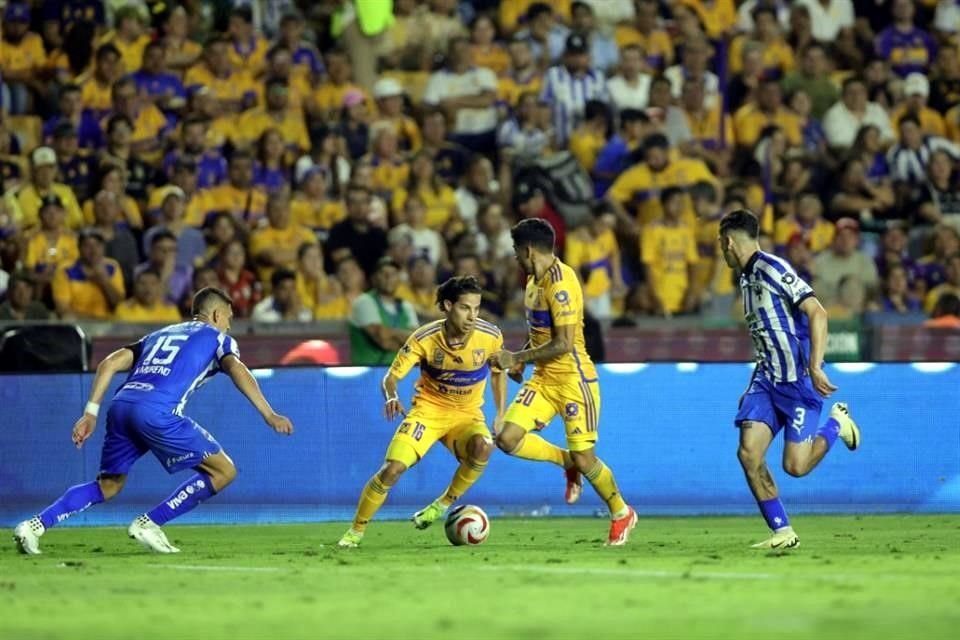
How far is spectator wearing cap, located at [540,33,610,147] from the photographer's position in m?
22.3

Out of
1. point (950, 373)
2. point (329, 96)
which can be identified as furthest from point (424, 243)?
point (950, 373)

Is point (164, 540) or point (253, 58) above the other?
point (253, 58)

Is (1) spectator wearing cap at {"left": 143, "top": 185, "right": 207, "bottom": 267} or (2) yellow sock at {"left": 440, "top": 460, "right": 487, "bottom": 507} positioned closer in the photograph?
(2) yellow sock at {"left": 440, "top": 460, "right": 487, "bottom": 507}

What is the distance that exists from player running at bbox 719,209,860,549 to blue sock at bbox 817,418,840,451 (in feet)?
1.20

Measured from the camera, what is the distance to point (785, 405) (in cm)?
1265

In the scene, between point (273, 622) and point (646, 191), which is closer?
point (273, 622)

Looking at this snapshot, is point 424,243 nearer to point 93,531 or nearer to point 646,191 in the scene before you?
point 646,191

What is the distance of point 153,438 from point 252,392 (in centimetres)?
75

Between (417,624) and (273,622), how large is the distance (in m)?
0.65

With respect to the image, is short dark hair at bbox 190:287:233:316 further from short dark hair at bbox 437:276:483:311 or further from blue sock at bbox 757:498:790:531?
blue sock at bbox 757:498:790:531

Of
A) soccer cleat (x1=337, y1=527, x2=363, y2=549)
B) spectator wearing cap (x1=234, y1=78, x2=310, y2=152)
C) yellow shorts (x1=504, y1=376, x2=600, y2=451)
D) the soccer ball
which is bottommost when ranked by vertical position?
soccer cleat (x1=337, y1=527, x2=363, y2=549)

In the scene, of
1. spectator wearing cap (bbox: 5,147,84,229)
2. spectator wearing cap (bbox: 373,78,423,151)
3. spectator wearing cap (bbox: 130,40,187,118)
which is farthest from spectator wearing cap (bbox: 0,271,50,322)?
spectator wearing cap (bbox: 373,78,423,151)

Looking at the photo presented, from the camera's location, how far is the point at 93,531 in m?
16.1

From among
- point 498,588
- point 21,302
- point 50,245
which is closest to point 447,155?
point 50,245
